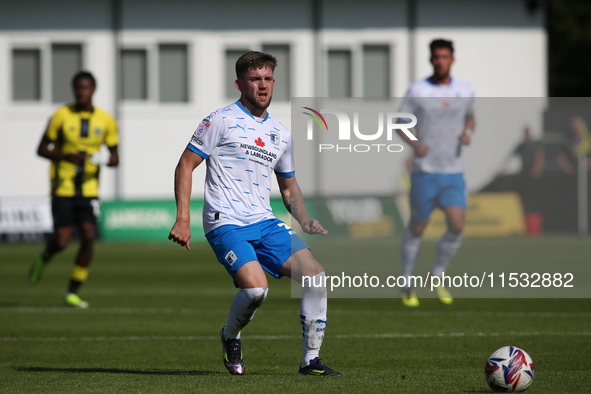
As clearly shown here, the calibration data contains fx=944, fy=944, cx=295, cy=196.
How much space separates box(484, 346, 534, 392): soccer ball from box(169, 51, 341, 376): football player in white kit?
105cm

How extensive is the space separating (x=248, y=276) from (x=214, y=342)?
2.26 metres

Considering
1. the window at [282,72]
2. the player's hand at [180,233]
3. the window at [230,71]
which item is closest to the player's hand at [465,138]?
the player's hand at [180,233]

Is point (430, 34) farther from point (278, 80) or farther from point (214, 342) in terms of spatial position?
point (214, 342)

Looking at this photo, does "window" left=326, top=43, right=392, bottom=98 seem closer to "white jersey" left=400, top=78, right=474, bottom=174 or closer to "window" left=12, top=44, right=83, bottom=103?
"window" left=12, top=44, right=83, bottom=103

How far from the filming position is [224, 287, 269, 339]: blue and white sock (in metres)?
5.85

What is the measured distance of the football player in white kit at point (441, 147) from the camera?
34.3 feet

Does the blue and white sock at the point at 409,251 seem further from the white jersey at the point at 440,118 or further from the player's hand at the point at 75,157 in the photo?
the player's hand at the point at 75,157

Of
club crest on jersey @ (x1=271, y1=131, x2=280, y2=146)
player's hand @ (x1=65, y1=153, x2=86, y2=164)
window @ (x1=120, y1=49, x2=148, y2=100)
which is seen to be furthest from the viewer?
window @ (x1=120, y1=49, x2=148, y2=100)

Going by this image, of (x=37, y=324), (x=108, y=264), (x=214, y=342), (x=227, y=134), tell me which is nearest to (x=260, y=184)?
(x=227, y=134)

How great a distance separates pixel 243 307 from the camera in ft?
19.6

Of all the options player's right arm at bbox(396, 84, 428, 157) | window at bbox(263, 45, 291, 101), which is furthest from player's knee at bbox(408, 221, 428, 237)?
window at bbox(263, 45, 291, 101)

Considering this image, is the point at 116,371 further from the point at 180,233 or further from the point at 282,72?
the point at 282,72

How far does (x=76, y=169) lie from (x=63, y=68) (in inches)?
735

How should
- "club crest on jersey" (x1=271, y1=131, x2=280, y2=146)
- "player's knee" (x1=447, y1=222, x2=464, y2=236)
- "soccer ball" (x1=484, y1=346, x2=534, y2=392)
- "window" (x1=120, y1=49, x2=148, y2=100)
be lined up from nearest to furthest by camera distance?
1. "soccer ball" (x1=484, y1=346, x2=534, y2=392)
2. "club crest on jersey" (x1=271, y1=131, x2=280, y2=146)
3. "player's knee" (x1=447, y1=222, x2=464, y2=236)
4. "window" (x1=120, y1=49, x2=148, y2=100)
